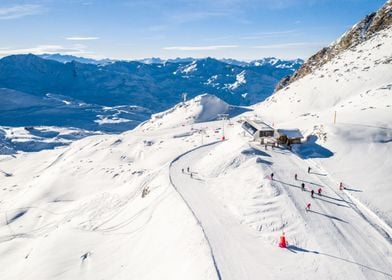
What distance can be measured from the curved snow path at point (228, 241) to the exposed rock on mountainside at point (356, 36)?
8249 cm

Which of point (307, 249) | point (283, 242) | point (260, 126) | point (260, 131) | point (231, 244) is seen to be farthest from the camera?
point (260, 126)

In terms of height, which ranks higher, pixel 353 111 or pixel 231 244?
pixel 353 111

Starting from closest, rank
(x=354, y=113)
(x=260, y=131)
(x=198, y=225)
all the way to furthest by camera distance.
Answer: (x=198, y=225) < (x=260, y=131) < (x=354, y=113)

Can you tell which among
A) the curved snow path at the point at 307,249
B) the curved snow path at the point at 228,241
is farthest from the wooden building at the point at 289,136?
the curved snow path at the point at 228,241

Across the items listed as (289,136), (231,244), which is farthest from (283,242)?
(289,136)

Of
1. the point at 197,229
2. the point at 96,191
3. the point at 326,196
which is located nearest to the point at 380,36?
the point at 326,196

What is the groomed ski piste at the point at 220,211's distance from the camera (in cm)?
2258

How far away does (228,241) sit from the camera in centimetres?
2414

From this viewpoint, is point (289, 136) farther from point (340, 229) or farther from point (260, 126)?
point (340, 229)

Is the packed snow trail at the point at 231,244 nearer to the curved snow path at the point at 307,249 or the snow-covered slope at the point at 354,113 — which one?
the curved snow path at the point at 307,249

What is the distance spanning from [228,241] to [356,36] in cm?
9484

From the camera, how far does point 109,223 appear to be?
35312 mm

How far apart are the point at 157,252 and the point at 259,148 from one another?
24.3 meters

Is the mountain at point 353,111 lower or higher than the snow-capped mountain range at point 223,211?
higher
